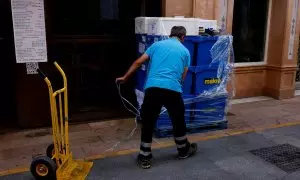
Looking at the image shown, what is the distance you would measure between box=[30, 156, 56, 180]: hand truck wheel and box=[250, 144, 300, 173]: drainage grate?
10.1ft

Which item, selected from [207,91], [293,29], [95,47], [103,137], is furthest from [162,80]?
[293,29]

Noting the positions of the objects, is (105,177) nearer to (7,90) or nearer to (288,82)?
(7,90)

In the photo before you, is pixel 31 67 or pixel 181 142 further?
pixel 31 67

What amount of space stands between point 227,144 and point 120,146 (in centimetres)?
176

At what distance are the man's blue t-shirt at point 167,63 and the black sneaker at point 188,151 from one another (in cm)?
94

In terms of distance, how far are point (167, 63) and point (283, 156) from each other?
92.9 inches

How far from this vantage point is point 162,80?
181 inches

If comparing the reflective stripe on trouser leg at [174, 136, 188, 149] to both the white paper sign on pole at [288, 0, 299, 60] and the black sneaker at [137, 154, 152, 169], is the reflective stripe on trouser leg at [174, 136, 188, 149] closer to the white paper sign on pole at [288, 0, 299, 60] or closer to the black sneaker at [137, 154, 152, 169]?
the black sneaker at [137, 154, 152, 169]

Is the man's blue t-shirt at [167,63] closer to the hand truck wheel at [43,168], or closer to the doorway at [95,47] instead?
the hand truck wheel at [43,168]

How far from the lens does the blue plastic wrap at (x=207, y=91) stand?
5.82 metres

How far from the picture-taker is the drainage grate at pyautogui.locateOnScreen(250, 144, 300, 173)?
4875 millimetres

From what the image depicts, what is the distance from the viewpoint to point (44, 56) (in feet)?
19.3

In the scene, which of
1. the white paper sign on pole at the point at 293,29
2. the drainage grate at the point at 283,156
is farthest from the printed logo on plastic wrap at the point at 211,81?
the white paper sign on pole at the point at 293,29

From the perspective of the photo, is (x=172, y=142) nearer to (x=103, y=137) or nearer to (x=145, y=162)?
(x=145, y=162)
